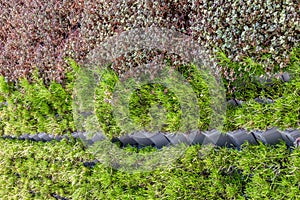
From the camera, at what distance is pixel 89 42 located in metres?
3.98

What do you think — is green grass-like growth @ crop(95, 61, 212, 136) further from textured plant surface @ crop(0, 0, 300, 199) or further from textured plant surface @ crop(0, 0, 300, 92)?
textured plant surface @ crop(0, 0, 300, 92)

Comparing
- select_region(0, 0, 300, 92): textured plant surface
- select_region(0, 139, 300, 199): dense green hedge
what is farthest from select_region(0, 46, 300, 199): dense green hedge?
select_region(0, 0, 300, 92): textured plant surface

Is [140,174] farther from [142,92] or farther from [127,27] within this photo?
[127,27]

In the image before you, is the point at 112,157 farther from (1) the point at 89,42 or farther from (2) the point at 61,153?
(1) the point at 89,42

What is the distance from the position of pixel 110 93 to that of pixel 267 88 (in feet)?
4.71

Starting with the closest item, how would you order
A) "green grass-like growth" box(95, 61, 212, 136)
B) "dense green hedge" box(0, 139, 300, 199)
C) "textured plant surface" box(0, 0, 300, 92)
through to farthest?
"dense green hedge" box(0, 139, 300, 199)
"textured plant surface" box(0, 0, 300, 92)
"green grass-like growth" box(95, 61, 212, 136)

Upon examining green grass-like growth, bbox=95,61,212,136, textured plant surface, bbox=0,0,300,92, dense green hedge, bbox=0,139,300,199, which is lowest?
dense green hedge, bbox=0,139,300,199

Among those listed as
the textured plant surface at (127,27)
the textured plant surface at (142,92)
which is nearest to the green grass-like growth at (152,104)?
the textured plant surface at (142,92)

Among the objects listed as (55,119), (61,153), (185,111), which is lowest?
(61,153)

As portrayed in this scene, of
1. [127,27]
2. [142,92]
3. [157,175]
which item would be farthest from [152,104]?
[127,27]

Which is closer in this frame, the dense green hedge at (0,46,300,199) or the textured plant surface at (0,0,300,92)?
the dense green hedge at (0,46,300,199)

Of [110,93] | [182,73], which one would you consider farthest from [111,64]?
[182,73]

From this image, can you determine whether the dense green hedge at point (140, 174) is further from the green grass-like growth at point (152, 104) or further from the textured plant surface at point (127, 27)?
the textured plant surface at point (127, 27)

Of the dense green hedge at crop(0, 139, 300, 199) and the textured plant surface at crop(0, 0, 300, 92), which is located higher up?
the textured plant surface at crop(0, 0, 300, 92)
